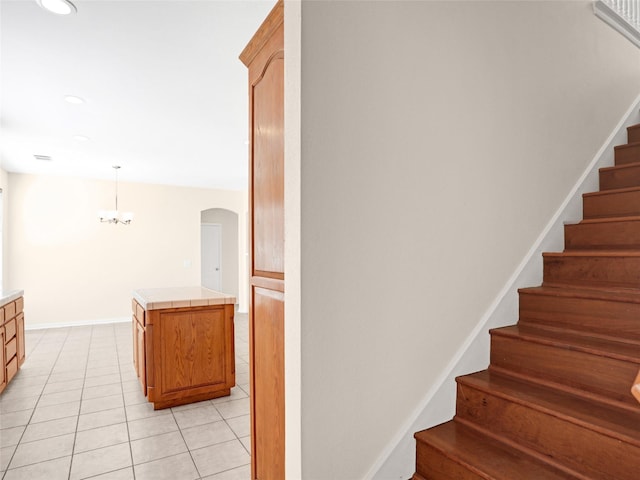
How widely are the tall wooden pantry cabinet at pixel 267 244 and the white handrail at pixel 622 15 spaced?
2.57m

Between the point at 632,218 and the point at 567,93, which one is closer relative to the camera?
the point at 632,218

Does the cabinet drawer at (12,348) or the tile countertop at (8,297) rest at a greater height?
the tile countertop at (8,297)

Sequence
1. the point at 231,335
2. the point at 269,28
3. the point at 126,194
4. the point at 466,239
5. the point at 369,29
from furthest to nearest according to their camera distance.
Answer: the point at 126,194
the point at 231,335
the point at 466,239
the point at 269,28
the point at 369,29

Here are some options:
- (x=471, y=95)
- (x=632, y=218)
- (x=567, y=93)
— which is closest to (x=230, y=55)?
(x=471, y=95)

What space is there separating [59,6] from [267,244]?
1822 mm

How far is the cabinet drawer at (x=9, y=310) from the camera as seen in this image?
11.7ft

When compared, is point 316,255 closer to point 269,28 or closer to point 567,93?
point 269,28

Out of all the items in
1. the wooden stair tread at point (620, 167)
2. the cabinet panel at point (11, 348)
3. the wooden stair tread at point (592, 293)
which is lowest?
→ the cabinet panel at point (11, 348)

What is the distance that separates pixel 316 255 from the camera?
1249mm

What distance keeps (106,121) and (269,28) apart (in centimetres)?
295

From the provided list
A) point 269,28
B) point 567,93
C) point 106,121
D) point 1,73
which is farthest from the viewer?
point 106,121

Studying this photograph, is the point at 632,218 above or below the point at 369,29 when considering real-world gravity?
below

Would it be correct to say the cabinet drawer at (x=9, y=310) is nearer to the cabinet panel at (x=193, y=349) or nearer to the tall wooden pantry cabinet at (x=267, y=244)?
the cabinet panel at (x=193, y=349)

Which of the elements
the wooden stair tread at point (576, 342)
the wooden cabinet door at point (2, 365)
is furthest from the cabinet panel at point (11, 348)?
the wooden stair tread at point (576, 342)
